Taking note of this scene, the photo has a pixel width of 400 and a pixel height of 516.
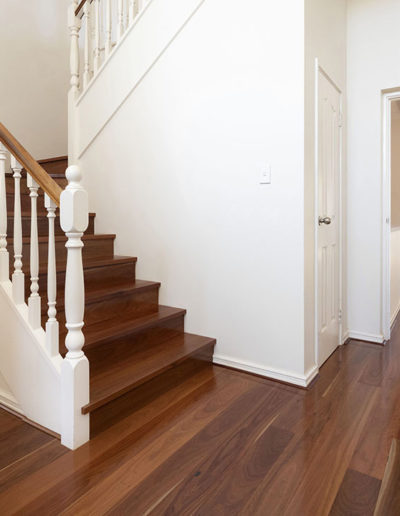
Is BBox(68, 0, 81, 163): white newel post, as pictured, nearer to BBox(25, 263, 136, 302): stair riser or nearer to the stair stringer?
BBox(25, 263, 136, 302): stair riser

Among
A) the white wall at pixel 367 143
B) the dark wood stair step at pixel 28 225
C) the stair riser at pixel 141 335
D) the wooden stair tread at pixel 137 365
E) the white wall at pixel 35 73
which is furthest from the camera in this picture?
the white wall at pixel 35 73

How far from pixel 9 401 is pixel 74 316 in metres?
0.75

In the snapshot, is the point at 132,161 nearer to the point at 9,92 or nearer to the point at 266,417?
the point at 9,92

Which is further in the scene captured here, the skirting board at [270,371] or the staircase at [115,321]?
the skirting board at [270,371]

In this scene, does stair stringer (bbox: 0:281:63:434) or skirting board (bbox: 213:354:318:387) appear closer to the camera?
stair stringer (bbox: 0:281:63:434)

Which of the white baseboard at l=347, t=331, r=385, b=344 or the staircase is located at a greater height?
the staircase

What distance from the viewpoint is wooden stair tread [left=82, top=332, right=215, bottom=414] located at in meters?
1.77

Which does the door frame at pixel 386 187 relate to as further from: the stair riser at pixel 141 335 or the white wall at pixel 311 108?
the stair riser at pixel 141 335

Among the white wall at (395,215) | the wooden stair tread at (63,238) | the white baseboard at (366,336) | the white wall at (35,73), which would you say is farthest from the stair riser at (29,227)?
the white wall at (395,215)

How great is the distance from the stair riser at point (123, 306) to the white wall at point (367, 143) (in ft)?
5.31

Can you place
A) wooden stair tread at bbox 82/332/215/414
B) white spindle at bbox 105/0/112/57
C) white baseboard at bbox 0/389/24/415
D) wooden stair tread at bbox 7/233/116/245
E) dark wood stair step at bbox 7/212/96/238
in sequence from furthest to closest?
white spindle at bbox 105/0/112/57 → dark wood stair step at bbox 7/212/96/238 → wooden stair tread at bbox 7/233/116/245 → white baseboard at bbox 0/389/24/415 → wooden stair tread at bbox 82/332/215/414

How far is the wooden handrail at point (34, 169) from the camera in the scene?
1.66m

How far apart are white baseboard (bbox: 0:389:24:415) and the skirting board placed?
118 centimetres

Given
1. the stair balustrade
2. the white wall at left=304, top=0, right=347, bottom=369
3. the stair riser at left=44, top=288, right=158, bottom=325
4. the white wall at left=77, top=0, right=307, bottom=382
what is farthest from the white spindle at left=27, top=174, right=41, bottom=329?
the stair balustrade
